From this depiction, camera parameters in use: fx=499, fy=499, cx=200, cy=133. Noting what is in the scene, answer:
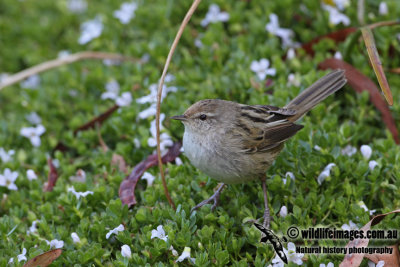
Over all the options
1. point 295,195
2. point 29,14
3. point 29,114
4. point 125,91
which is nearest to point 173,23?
point 125,91

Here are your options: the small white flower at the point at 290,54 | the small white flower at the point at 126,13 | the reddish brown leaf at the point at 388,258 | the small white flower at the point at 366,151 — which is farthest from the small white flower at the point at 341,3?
the reddish brown leaf at the point at 388,258

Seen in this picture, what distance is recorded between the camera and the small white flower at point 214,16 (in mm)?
6980

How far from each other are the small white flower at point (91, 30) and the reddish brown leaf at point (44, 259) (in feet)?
12.3

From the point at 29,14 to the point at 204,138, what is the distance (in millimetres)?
5634

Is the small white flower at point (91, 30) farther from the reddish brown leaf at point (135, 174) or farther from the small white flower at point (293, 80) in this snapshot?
the small white flower at point (293, 80)

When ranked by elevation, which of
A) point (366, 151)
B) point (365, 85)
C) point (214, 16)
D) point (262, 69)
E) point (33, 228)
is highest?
point (214, 16)

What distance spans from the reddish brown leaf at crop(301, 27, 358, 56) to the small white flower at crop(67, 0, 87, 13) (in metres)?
4.25

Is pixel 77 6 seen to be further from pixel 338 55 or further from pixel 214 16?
pixel 338 55

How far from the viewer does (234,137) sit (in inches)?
187

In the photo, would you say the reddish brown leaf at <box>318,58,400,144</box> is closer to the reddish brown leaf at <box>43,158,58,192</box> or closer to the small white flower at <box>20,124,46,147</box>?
the reddish brown leaf at <box>43,158,58,192</box>

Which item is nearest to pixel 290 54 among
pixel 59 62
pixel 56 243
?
pixel 59 62

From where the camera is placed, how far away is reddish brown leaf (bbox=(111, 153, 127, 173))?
18.2 feet

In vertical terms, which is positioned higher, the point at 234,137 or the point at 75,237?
the point at 234,137

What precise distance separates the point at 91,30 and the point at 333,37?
139 inches
